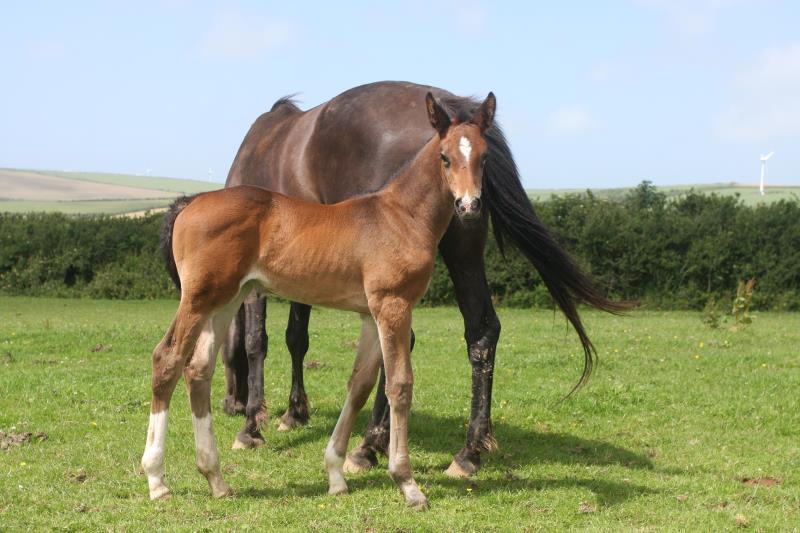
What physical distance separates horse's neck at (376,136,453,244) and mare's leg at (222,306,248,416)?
3055 mm

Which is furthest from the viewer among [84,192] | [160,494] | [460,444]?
[84,192]

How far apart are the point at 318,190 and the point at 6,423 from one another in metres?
3.40

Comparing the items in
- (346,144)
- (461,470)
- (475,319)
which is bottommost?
(461,470)

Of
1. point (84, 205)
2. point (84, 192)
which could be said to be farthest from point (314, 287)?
point (84, 192)

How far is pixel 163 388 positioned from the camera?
555 centimetres

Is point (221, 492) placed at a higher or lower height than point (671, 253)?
lower

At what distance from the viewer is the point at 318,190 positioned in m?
7.58

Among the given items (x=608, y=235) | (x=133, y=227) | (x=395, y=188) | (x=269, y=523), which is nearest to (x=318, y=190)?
(x=395, y=188)

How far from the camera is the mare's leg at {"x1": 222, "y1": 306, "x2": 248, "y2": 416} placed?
841cm

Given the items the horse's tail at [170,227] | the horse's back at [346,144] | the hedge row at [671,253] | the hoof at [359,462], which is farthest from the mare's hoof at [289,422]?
the hedge row at [671,253]

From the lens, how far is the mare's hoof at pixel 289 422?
795 cm

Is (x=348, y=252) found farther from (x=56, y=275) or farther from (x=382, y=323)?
(x=56, y=275)

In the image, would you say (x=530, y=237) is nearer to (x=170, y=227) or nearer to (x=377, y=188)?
(x=377, y=188)

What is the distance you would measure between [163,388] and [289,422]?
2.62 m
